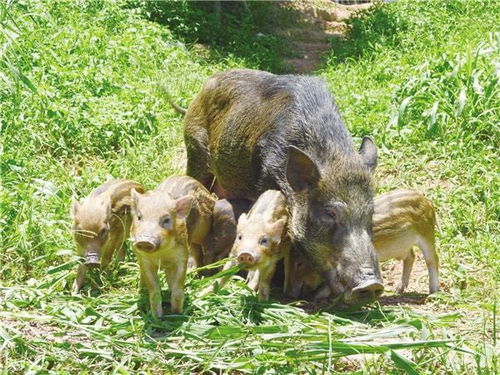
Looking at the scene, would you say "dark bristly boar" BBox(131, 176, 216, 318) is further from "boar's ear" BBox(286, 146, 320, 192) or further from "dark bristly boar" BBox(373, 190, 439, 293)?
"dark bristly boar" BBox(373, 190, 439, 293)

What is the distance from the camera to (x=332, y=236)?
218 inches

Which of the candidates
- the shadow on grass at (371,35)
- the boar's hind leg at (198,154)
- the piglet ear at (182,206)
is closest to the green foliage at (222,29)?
the shadow on grass at (371,35)

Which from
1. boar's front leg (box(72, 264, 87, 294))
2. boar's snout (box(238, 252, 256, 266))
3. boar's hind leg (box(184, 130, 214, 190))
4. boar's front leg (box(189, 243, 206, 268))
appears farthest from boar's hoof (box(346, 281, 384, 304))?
boar's hind leg (box(184, 130, 214, 190))

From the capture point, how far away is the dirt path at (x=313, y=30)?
14.0 meters

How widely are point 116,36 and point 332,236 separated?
5692 millimetres

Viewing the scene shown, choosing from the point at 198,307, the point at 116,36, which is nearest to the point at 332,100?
the point at 198,307

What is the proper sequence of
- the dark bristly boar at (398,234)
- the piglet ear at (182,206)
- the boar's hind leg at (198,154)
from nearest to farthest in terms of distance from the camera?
the piglet ear at (182,206) → the dark bristly boar at (398,234) → the boar's hind leg at (198,154)

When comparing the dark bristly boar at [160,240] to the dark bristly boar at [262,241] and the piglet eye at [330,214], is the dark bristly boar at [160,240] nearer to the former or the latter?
the dark bristly boar at [262,241]

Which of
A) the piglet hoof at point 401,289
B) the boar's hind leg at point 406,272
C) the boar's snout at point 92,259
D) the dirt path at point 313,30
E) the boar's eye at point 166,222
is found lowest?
the piglet hoof at point 401,289

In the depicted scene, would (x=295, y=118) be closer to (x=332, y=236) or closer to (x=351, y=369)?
(x=332, y=236)

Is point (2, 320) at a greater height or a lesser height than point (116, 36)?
lesser

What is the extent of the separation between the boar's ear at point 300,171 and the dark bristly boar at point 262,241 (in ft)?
0.54

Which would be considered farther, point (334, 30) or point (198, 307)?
point (334, 30)

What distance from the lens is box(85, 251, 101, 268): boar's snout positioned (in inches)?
213
